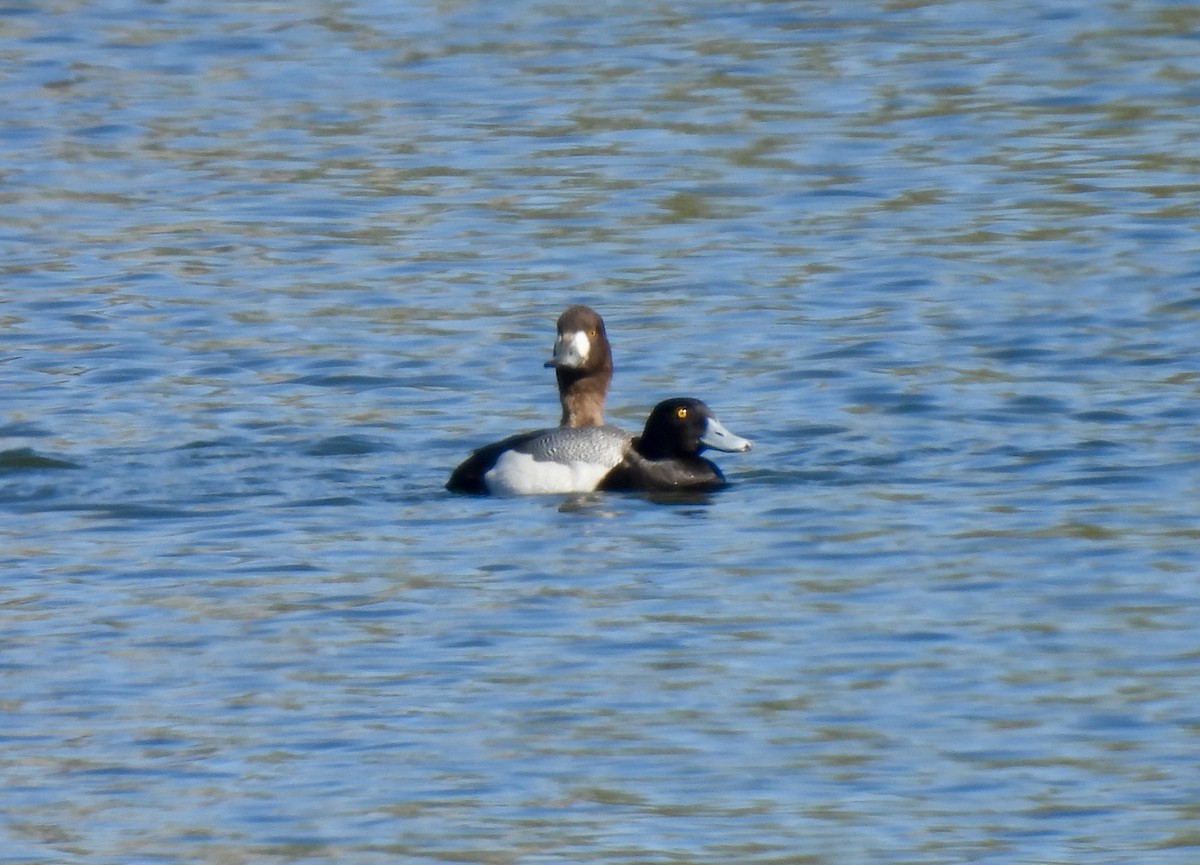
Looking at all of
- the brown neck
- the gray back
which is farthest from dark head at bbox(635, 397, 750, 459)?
the brown neck

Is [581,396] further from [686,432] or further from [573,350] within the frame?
[686,432]

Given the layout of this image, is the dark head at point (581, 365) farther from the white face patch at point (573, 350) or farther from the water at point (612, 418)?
the water at point (612, 418)

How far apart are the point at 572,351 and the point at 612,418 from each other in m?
1.56

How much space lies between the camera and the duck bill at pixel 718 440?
1379 centimetres

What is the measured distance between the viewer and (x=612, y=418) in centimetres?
1606

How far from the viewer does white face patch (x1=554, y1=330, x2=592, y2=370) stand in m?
14.5

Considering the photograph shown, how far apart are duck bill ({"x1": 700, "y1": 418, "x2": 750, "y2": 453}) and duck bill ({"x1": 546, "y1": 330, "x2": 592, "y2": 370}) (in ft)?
3.45

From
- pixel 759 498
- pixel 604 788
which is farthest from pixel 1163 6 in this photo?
pixel 604 788

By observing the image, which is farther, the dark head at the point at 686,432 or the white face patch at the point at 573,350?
the white face patch at the point at 573,350

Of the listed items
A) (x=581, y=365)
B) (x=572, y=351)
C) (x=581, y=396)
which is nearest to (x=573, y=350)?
(x=572, y=351)

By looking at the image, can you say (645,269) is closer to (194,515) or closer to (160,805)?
(194,515)

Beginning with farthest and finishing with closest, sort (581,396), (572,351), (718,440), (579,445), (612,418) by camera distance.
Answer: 1. (612,418)
2. (581,396)
3. (572,351)
4. (579,445)
5. (718,440)

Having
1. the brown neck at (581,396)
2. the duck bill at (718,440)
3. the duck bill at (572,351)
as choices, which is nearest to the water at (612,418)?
the duck bill at (718,440)

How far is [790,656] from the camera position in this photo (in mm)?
10133
